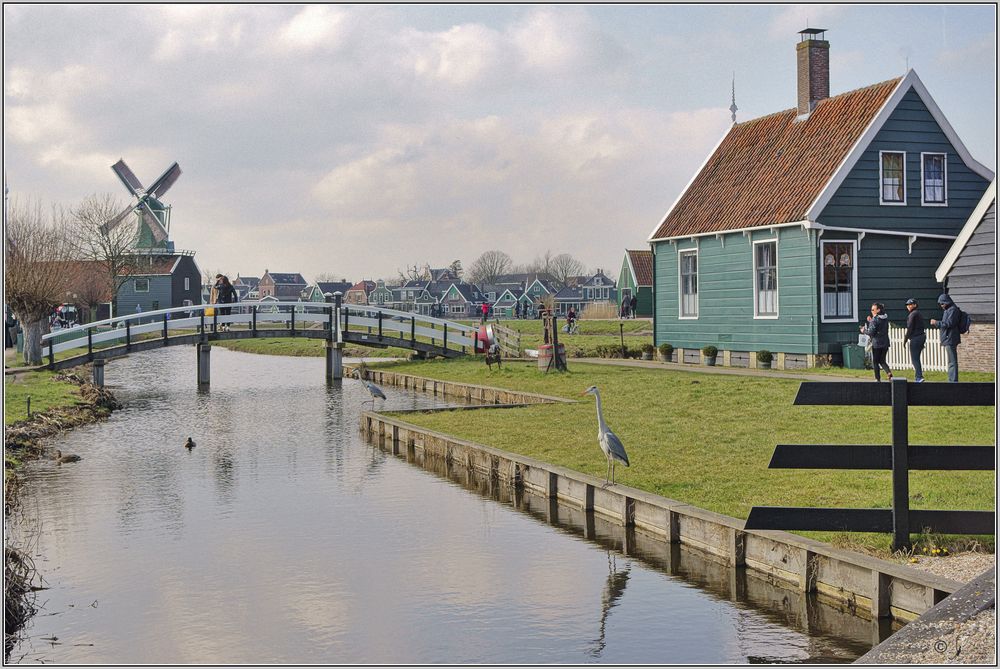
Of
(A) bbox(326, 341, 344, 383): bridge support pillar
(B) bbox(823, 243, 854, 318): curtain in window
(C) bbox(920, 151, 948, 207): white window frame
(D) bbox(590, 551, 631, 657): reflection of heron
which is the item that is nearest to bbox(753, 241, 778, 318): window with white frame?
(B) bbox(823, 243, 854, 318): curtain in window

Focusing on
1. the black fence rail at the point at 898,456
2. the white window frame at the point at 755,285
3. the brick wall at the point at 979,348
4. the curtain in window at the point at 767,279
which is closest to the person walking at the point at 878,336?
the brick wall at the point at 979,348

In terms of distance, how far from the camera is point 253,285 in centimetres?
18612

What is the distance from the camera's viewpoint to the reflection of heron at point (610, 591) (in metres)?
9.17

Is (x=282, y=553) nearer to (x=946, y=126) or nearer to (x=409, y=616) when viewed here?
(x=409, y=616)

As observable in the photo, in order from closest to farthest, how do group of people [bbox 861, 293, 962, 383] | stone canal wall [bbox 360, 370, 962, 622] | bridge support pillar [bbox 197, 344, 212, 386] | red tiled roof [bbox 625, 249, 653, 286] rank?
stone canal wall [bbox 360, 370, 962, 622], group of people [bbox 861, 293, 962, 383], bridge support pillar [bbox 197, 344, 212, 386], red tiled roof [bbox 625, 249, 653, 286]

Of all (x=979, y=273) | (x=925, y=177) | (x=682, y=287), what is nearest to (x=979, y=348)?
(x=979, y=273)

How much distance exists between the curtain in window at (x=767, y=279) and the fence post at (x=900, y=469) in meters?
18.1

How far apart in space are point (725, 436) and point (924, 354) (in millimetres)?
10129

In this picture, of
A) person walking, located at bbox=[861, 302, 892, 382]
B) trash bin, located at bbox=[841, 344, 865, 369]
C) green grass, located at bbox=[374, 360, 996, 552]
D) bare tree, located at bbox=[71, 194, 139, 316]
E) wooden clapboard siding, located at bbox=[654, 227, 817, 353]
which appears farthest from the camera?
bare tree, located at bbox=[71, 194, 139, 316]

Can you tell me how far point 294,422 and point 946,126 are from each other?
1684 cm

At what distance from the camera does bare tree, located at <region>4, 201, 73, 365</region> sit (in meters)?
32.7

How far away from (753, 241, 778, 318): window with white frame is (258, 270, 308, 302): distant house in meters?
137

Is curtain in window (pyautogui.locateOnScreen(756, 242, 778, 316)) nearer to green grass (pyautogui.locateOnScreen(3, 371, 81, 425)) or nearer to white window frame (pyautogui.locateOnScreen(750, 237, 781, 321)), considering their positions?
white window frame (pyautogui.locateOnScreen(750, 237, 781, 321))

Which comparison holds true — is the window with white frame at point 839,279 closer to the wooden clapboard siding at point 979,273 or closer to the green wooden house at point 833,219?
the green wooden house at point 833,219
